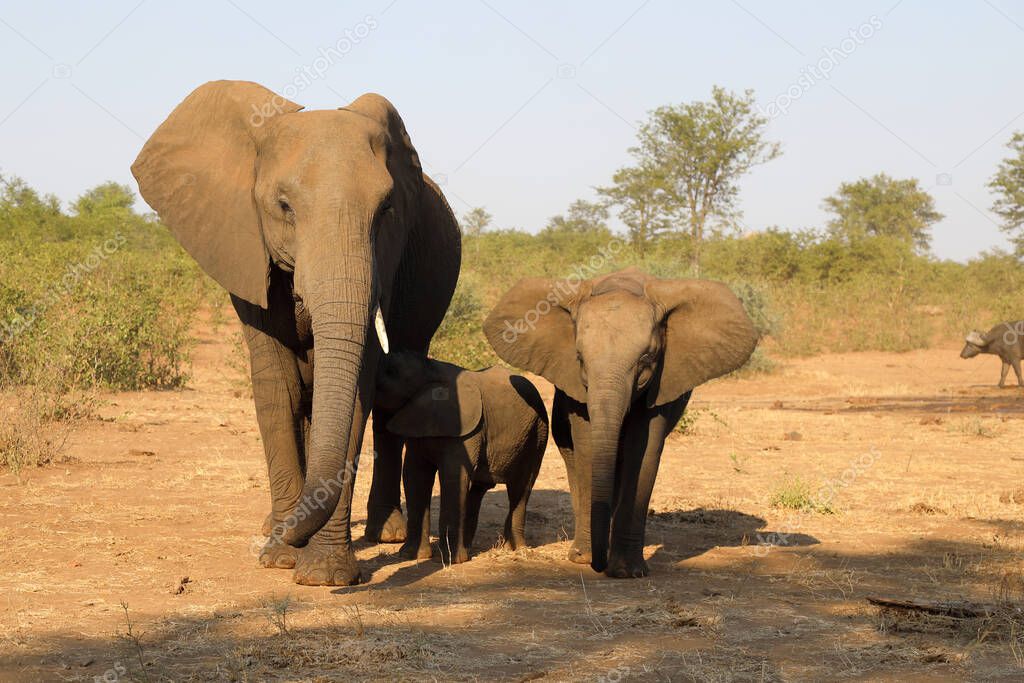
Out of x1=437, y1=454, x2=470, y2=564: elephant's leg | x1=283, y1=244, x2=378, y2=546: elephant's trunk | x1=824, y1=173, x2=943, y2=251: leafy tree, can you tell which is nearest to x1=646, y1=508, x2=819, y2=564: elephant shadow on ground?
x1=437, y1=454, x2=470, y2=564: elephant's leg

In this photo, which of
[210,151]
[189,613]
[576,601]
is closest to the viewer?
[189,613]

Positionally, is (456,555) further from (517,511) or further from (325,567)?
(325,567)

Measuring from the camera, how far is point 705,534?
337 inches

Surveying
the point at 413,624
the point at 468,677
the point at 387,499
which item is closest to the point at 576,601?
the point at 413,624

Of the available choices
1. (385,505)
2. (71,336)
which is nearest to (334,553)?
(385,505)

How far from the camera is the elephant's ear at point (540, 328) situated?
7.40 metres

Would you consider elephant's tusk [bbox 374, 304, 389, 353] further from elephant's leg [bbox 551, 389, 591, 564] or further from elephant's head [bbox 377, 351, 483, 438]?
elephant's leg [bbox 551, 389, 591, 564]

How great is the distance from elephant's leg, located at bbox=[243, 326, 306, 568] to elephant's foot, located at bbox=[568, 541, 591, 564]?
1.74 meters

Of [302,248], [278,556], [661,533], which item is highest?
[302,248]

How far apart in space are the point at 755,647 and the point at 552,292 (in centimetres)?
305

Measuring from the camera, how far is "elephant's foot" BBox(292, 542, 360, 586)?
6277 millimetres

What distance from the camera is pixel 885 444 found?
13820mm

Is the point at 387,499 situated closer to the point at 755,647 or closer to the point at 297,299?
the point at 297,299

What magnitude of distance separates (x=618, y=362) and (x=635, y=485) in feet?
2.90
